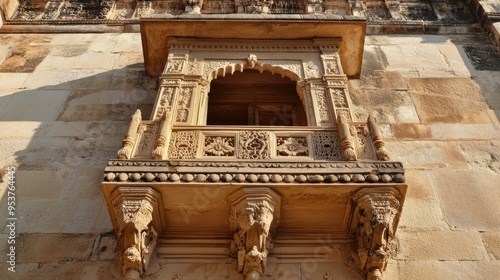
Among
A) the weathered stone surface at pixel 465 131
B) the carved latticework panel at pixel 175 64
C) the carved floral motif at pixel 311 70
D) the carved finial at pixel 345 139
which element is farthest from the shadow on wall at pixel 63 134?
the weathered stone surface at pixel 465 131

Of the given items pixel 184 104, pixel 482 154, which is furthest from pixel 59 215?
pixel 482 154

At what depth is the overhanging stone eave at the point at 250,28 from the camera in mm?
7016

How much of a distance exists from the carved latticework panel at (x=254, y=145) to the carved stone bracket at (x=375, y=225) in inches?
42.5

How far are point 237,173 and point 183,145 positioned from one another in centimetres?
86

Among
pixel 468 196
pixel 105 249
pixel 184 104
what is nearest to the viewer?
pixel 105 249

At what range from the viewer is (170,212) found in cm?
511

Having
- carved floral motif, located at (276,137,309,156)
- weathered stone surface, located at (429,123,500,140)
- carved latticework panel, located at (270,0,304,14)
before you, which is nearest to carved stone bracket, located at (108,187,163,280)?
carved floral motif, located at (276,137,309,156)

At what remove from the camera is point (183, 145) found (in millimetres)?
5461

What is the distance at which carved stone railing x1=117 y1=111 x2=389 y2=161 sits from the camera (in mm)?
5266

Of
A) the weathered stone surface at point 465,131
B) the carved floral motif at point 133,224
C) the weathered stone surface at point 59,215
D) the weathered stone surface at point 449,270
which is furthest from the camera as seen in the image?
the weathered stone surface at point 465,131

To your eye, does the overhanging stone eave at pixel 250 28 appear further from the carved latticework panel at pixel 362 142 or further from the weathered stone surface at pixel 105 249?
the weathered stone surface at pixel 105 249

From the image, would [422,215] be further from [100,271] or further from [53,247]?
[53,247]

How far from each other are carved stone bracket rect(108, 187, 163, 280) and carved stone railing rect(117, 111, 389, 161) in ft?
1.47

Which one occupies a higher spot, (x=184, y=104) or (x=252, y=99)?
(x=252, y=99)
